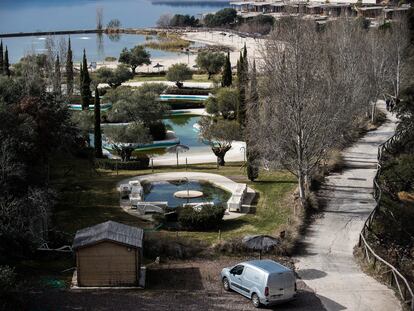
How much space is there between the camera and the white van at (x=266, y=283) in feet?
66.5

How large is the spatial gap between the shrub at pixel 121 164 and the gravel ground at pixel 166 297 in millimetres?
17994

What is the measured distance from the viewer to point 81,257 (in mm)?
22219

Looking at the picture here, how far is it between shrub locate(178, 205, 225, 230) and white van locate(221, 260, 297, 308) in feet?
24.3

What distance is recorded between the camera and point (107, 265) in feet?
73.4

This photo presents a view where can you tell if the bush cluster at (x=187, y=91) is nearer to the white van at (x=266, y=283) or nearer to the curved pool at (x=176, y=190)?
the curved pool at (x=176, y=190)

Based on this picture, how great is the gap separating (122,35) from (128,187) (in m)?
136

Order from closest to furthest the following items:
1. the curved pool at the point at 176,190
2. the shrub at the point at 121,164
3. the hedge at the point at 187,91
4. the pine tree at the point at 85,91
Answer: the curved pool at the point at 176,190
the shrub at the point at 121,164
the pine tree at the point at 85,91
the hedge at the point at 187,91

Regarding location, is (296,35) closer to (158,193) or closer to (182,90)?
(158,193)

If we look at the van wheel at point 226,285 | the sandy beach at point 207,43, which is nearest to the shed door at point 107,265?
the van wheel at point 226,285

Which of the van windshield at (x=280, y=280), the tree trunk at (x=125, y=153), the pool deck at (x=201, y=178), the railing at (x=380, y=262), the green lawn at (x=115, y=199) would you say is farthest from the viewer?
the tree trunk at (x=125, y=153)

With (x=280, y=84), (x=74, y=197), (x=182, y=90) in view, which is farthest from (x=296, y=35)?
(x=182, y=90)

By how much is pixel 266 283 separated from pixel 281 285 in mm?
509

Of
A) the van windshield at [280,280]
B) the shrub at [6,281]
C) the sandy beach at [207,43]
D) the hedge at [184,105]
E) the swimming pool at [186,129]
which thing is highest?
the sandy beach at [207,43]

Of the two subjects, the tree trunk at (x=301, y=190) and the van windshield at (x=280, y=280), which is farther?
the tree trunk at (x=301, y=190)
